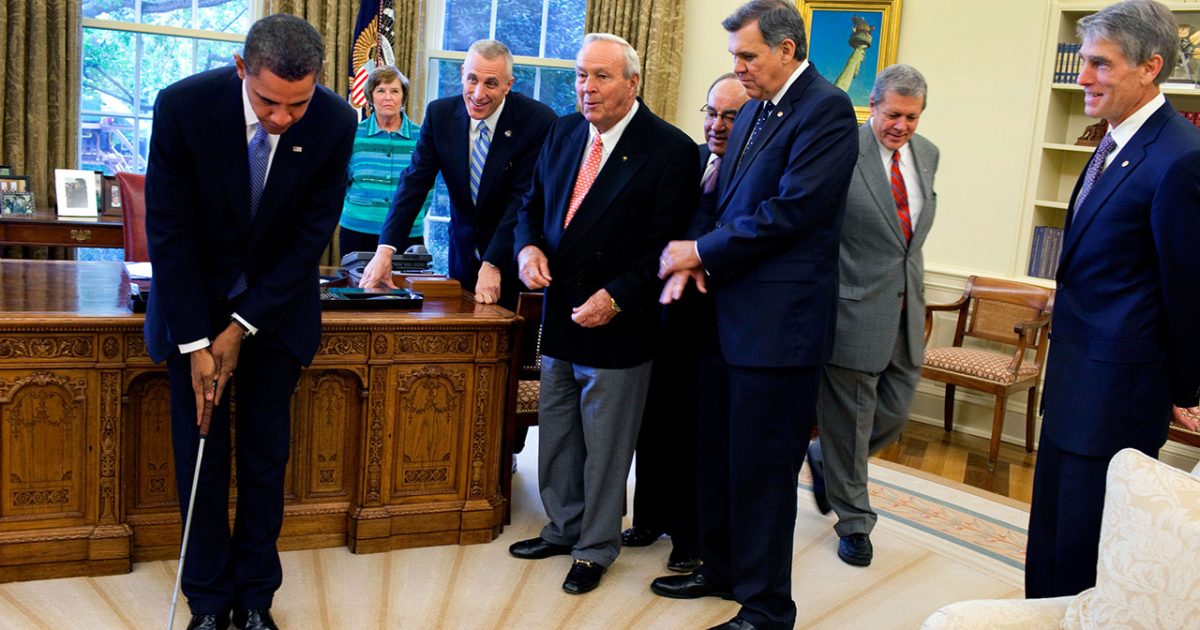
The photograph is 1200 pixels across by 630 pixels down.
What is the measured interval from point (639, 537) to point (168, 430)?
1.58 metres

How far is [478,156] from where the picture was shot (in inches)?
154

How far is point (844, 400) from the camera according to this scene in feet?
11.9

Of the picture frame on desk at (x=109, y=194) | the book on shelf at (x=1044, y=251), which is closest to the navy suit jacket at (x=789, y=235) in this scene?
the book on shelf at (x=1044, y=251)

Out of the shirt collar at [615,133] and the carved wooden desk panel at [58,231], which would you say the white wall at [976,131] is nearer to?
the shirt collar at [615,133]

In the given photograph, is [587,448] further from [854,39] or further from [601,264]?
[854,39]

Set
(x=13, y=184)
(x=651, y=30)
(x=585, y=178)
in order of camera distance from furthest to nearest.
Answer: (x=651, y=30)
(x=13, y=184)
(x=585, y=178)

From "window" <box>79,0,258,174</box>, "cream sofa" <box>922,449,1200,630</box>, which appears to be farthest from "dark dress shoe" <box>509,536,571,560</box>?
"window" <box>79,0,258,174</box>

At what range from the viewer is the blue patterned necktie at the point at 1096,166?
2.50 metres

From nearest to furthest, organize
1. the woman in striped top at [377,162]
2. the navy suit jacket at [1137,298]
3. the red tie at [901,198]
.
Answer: the navy suit jacket at [1137,298] < the red tie at [901,198] < the woman in striped top at [377,162]

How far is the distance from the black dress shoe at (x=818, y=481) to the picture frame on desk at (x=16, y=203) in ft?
13.6

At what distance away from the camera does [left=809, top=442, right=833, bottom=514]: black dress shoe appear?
3.97 metres

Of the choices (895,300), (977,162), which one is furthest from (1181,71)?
(895,300)

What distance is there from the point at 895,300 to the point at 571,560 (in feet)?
4.53

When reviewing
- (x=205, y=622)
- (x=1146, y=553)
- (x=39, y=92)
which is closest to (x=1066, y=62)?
(x=1146, y=553)
